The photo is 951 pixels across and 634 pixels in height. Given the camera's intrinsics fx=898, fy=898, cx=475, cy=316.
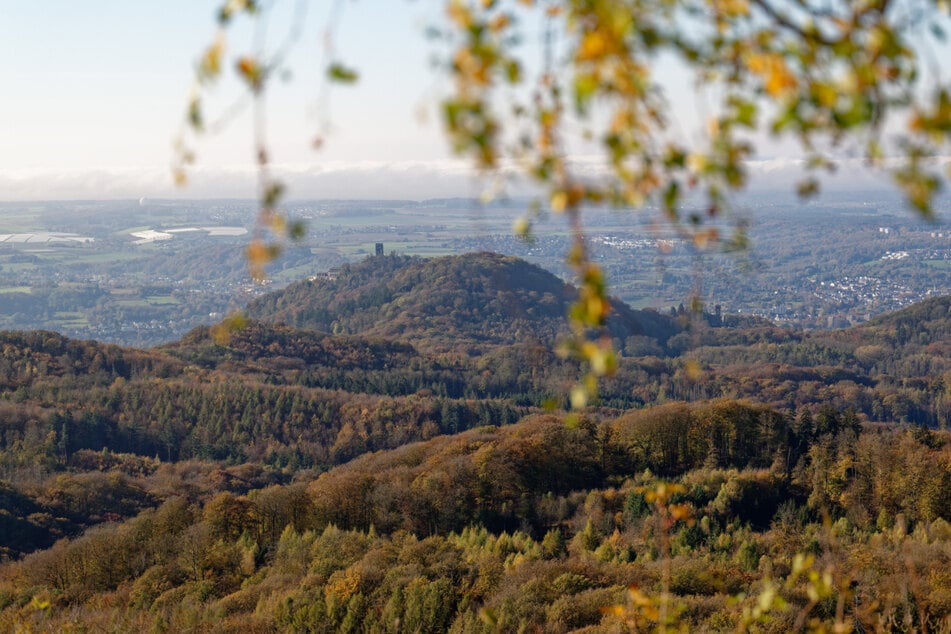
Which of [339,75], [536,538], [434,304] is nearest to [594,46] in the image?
[339,75]

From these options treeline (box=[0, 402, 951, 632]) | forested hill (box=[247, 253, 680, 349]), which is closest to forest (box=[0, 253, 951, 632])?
treeline (box=[0, 402, 951, 632])

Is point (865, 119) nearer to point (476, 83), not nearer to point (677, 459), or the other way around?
point (476, 83)

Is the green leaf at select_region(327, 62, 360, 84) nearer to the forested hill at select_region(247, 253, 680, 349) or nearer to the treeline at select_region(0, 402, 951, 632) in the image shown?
the treeline at select_region(0, 402, 951, 632)

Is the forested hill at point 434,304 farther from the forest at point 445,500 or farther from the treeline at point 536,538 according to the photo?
the treeline at point 536,538

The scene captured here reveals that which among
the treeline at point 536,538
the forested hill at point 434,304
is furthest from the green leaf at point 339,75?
the forested hill at point 434,304

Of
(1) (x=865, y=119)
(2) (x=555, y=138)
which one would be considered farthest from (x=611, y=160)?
(1) (x=865, y=119)

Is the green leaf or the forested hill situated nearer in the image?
the green leaf
